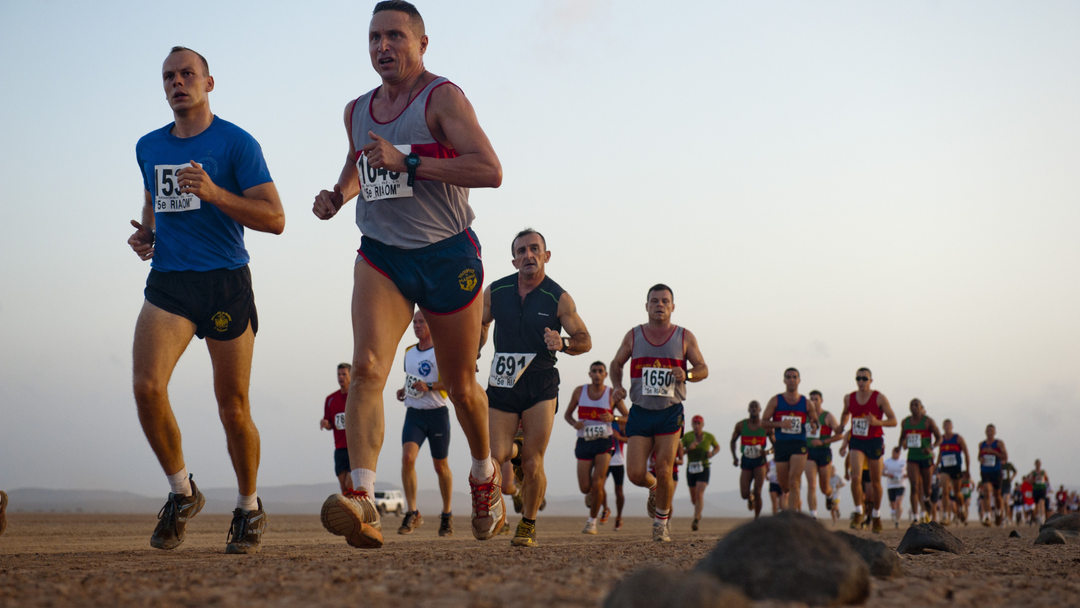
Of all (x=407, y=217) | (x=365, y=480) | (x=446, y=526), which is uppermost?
(x=407, y=217)

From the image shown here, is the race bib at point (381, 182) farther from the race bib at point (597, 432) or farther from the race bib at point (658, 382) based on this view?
the race bib at point (597, 432)

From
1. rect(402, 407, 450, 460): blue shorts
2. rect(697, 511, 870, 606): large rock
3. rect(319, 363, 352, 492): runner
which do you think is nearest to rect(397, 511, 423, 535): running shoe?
rect(402, 407, 450, 460): blue shorts

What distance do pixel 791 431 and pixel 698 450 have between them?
4.64 m

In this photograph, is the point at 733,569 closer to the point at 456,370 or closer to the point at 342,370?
the point at 456,370

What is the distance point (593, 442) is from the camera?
14492 mm

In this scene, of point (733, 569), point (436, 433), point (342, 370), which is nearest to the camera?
point (733, 569)

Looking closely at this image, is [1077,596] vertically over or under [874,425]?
under

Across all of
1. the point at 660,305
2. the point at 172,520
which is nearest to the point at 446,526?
the point at 660,305

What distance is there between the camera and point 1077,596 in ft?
10.7

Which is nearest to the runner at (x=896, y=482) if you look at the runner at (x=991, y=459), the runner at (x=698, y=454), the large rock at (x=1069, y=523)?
the runner at (x=991, y=459)

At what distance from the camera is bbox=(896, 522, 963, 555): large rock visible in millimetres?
6066

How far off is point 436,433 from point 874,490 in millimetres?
8072

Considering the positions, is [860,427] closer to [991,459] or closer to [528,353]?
[528,353]

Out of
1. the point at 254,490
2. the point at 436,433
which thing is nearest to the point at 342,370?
the point at 436,433
